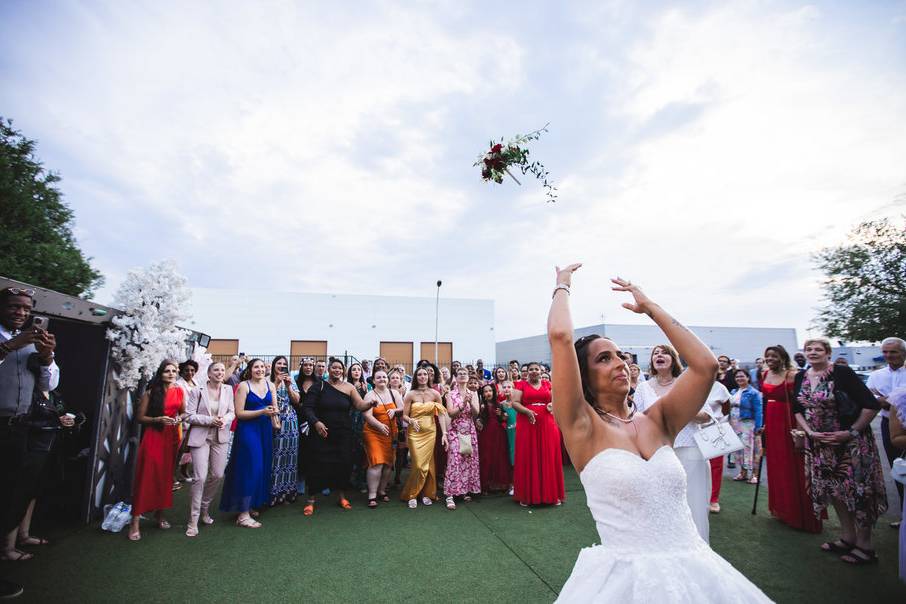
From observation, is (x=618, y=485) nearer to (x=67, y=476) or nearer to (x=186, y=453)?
(x=67, y=476)

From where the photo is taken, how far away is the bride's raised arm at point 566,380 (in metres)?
1.63

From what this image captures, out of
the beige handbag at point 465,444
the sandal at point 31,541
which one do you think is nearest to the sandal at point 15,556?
the sandal at point 31,541

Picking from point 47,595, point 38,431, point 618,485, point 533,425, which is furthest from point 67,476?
point 618,485

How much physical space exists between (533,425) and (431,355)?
2002cm

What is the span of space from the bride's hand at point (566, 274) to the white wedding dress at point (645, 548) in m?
0.68

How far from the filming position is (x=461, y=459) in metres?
6.80

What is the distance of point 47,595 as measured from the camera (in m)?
3.66

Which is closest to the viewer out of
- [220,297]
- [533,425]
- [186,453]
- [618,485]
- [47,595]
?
[618,485]

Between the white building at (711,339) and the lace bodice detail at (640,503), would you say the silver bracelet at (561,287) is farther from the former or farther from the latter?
the white building at (711,339)

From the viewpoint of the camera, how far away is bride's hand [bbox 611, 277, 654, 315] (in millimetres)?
1909

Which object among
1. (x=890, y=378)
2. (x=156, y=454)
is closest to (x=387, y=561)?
(x=156, y=454)

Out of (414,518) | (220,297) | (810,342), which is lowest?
(414,518)

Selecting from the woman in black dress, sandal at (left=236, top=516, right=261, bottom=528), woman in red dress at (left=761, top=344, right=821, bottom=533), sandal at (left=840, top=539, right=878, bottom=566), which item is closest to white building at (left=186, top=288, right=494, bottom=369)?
the woman in black dress

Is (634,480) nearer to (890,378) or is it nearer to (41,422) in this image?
(41,422)
